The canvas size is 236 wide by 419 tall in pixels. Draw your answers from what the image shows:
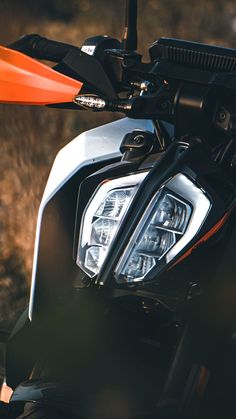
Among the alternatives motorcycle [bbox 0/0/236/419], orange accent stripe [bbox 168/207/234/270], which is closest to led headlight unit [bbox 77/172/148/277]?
motorcycle [bbox 0/0/236/419]

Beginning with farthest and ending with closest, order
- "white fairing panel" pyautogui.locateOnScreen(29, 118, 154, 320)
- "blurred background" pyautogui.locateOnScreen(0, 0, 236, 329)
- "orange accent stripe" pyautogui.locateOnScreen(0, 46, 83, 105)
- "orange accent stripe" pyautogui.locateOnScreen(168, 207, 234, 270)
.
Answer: "blurred background" pyautogui.locateOnScreen(0, 0, 236, 329) < "white fairing panel" pyautogui.locateOnScreen(29, 118, 154, 320) < "orange accent stripe" pyautogui.locateOnScreen(0, 46, 83, 105) < "orange accent stripe" pyautogui.locateOnScreen(168, 207, 234, 270)

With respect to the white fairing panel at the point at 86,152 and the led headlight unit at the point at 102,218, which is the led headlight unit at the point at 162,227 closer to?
the led headlight unit at the point at 102,218

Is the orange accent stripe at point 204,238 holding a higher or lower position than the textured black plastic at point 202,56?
lower

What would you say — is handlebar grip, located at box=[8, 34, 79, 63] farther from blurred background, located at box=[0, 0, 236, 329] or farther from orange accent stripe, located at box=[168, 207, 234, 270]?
blurred background, located at box=[0, 0, 236, 329]

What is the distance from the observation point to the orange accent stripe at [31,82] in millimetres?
1796

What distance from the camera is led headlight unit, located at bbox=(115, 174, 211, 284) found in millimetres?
1655

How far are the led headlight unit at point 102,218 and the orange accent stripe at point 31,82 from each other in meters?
0.19

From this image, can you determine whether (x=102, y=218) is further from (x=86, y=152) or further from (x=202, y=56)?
(x=202, y=56)

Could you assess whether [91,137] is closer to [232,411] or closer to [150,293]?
[150,293]

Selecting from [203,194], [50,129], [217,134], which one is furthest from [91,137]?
[50,129]

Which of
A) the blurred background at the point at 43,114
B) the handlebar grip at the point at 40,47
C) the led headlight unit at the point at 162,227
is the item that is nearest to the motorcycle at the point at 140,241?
the led headlight unit at the point at 162,227

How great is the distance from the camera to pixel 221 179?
1.71 metres

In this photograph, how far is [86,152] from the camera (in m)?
1.99

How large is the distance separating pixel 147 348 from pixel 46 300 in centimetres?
32
